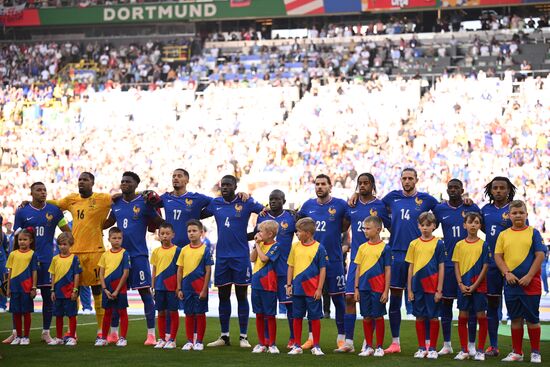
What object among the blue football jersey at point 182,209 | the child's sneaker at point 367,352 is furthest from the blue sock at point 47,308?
the child's sneaker at point 367,352

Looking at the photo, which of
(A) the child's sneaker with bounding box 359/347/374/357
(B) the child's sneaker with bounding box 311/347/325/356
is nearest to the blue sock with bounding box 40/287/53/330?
(B) the child's sneaker with bounding box 311/347/325/356

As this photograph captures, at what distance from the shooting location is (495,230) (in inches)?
462

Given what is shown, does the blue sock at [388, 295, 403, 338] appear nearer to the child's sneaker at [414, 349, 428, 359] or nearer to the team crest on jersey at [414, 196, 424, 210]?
the child's sneaker at [414, 349, 428, 359]

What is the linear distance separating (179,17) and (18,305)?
33.0 m

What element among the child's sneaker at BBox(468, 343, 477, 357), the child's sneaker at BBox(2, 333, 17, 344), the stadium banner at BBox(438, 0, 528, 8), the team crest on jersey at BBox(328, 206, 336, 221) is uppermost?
the stadium banner at BBox(438, 0, 528, 8)

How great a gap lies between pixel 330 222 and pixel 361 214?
434mm

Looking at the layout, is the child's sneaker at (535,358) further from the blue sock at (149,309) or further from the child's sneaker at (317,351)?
the blue sock at (149,309)

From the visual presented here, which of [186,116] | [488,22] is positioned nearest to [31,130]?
[186,116]

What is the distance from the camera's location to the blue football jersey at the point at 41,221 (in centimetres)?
1337

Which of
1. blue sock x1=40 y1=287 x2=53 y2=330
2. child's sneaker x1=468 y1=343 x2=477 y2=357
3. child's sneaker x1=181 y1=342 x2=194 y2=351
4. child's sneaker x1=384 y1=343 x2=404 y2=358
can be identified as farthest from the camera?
blue sock x1=40 y1=287 x2=53 y2=330

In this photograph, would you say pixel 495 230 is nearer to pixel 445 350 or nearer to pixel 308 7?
pixel 445 350

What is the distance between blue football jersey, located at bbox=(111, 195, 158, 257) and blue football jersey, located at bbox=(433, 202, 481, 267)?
357cm

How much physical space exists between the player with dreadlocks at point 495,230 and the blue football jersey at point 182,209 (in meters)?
3.44

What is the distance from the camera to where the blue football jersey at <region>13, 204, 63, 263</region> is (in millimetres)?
13367
